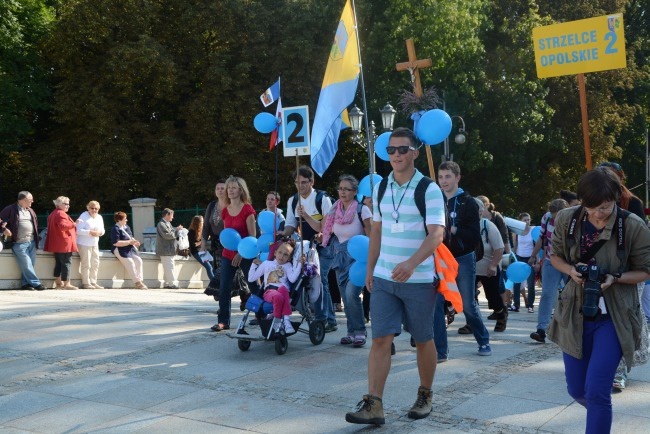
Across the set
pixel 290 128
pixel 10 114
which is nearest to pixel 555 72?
pixel 290 128

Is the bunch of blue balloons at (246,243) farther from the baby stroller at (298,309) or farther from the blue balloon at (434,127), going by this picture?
the blue balloon at (434,127)

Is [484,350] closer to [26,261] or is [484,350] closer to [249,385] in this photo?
[249,385]

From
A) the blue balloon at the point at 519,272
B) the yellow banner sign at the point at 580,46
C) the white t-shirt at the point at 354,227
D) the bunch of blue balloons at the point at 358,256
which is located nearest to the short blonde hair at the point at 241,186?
the white t-shirt at the point at 354,227

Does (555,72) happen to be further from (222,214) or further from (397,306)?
(397,306)

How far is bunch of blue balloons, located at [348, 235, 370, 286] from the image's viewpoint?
7617mm

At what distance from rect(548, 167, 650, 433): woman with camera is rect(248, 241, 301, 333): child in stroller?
12.3 ft

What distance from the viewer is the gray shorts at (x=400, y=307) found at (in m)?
5.61

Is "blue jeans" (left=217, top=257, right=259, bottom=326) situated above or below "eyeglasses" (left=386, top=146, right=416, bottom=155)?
below

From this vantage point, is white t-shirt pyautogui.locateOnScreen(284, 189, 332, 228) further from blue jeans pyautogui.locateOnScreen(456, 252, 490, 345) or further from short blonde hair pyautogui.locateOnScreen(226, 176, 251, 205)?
blue jeans pyautogui.locateOnScreen(456, 252, 490, 345)

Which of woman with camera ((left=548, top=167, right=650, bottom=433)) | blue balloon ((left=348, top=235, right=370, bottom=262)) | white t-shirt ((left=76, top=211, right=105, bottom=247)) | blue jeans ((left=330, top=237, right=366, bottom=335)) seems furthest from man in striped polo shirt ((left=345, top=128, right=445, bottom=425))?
white t-shirt ((left=76, top=211, right=105, bottom=247))

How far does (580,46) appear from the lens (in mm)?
9500

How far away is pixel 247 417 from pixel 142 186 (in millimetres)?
28075

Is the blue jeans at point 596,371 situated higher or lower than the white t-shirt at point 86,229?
lower

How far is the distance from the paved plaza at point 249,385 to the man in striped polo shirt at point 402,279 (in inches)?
10.1
